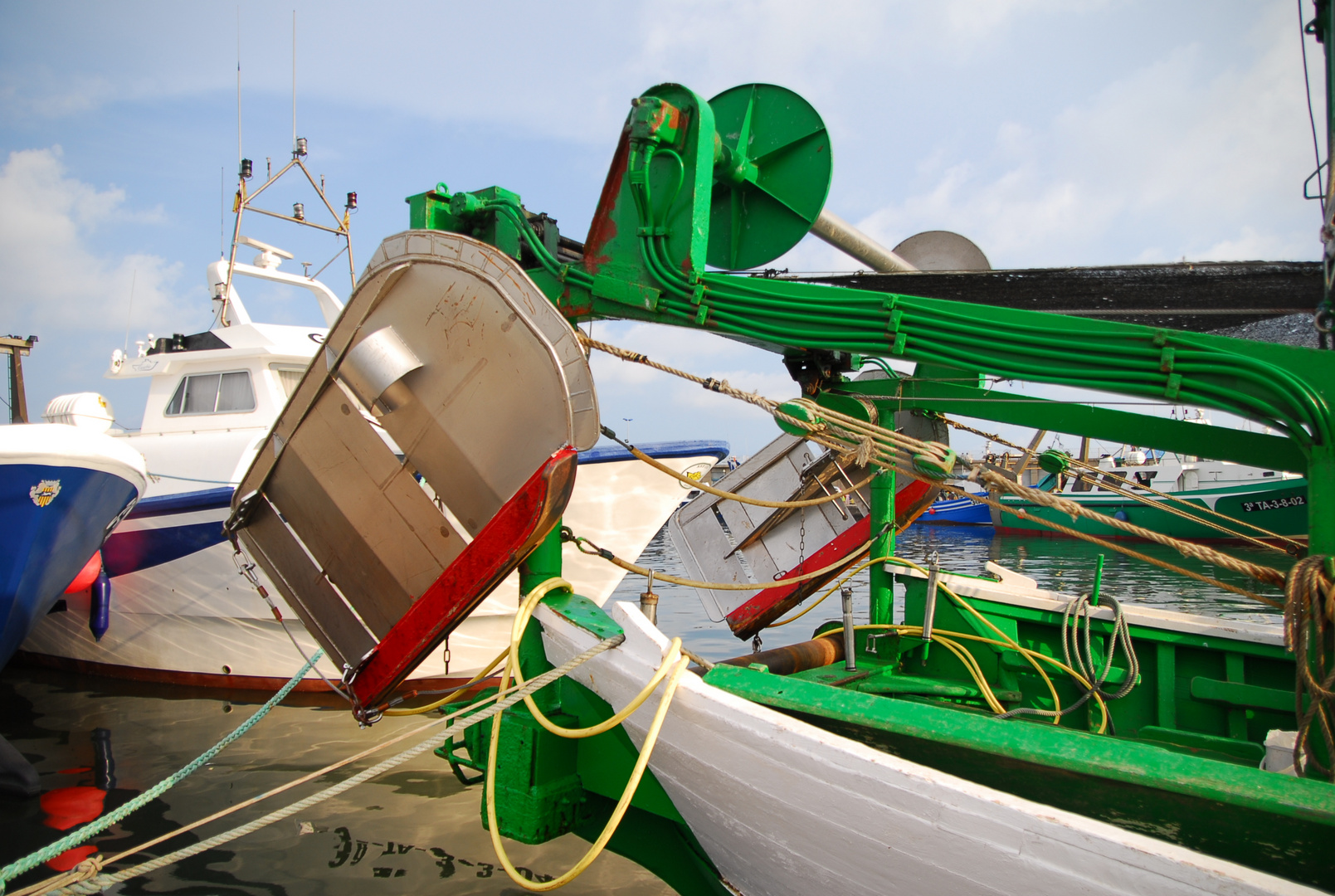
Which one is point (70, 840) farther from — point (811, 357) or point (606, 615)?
point (811, 357)

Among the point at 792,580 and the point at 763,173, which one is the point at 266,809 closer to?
the point at 792,580

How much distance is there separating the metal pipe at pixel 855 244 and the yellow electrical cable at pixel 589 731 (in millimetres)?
2279

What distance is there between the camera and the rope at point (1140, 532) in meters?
2.32

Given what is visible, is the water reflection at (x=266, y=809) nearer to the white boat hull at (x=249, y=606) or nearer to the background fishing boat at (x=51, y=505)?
the white boat hull at (x=249, y=606)

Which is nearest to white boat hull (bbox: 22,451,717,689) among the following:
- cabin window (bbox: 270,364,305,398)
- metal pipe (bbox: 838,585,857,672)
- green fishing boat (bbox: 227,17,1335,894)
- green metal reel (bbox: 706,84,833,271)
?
cabin window (bbox: 270,364,305,398)

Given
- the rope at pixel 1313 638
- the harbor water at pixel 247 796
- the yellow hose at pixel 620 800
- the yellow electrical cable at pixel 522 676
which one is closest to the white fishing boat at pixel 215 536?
the harbor water at pixel 247 796

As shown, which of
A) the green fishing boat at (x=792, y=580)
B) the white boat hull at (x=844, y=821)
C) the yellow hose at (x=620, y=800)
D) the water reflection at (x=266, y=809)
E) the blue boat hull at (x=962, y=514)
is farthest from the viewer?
the blue boat hull at (x=962, y=514)

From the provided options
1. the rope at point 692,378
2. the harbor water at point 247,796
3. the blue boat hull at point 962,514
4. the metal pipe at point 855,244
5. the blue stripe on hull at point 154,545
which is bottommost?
the blue boat hull at point 962,514

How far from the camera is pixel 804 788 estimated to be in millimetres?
2246

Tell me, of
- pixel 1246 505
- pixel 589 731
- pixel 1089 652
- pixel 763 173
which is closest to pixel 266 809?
pixel 589 731

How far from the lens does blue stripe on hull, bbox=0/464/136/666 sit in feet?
19.0

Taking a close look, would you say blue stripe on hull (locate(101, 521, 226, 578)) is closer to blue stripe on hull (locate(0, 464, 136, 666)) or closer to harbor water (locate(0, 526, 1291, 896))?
blue stripe on hull (locate(0, 464, 136, 666))

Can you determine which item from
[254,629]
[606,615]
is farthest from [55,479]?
[606,615]

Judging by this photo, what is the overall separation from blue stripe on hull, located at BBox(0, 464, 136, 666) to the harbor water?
1.29m
